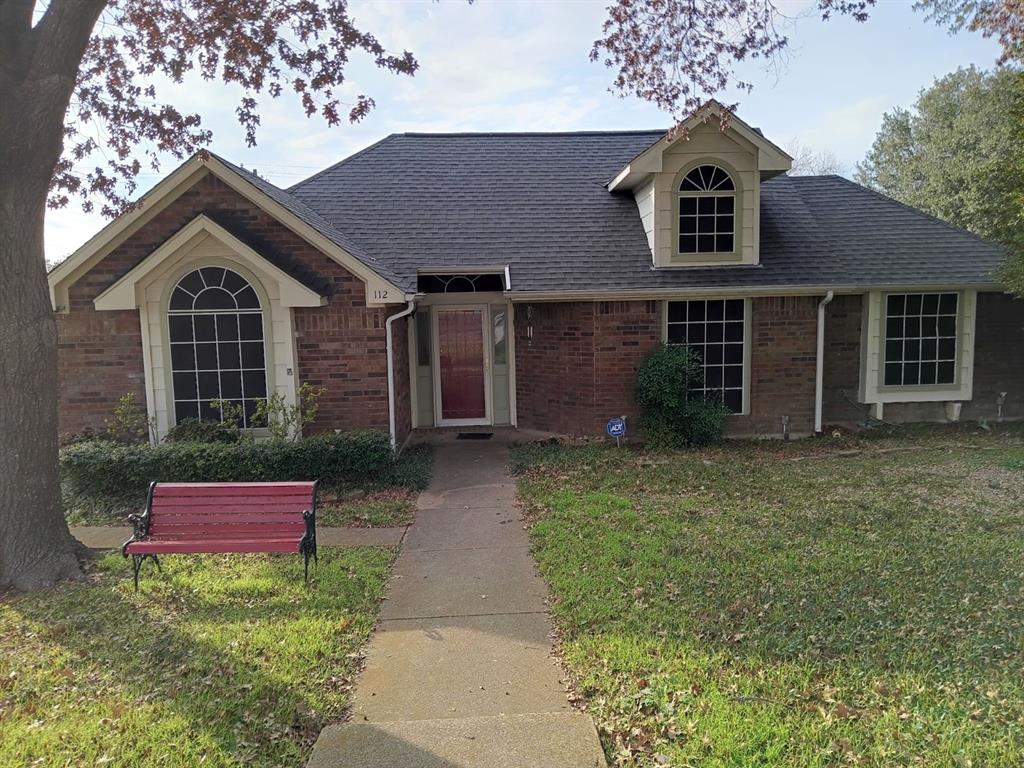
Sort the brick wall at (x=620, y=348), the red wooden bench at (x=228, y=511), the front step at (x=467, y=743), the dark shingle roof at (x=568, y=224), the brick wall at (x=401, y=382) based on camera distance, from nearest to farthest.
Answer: the front step at (x=467, y=743), the red wooden bench at (x=228, y=511), the brick wall at (x=401, y=382), the brick wall at (x=620, y=348), the dark shingle roof at (x=568, y=224)

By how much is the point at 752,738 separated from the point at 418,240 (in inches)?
407

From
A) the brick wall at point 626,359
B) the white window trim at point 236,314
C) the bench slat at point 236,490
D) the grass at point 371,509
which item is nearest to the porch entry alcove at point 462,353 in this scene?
the brick wall at point 626,359

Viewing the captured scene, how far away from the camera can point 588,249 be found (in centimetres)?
1182

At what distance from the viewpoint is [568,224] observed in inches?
493

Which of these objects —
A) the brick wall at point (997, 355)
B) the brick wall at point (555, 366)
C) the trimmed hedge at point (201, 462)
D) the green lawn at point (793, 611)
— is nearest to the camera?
the green lawn at point (793, 611)

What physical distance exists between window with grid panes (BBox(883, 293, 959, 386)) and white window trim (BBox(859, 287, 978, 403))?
11cm

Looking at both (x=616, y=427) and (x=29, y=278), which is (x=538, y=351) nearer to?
(x=616, y=427)

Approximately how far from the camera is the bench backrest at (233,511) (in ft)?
19.2

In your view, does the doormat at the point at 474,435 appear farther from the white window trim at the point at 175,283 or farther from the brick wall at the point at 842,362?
the brick wall at the point at 842,362

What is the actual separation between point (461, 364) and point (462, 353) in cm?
21

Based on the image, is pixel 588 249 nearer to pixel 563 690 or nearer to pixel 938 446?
pixel 938 446

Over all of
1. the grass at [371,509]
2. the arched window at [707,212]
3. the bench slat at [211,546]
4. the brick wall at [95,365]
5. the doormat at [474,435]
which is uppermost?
the arched window at [707,212]

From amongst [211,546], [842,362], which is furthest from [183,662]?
[842,362]

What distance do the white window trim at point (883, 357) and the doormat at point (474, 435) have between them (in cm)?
681
